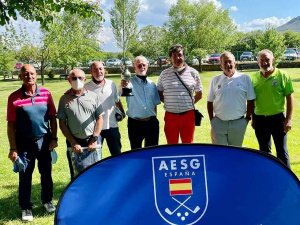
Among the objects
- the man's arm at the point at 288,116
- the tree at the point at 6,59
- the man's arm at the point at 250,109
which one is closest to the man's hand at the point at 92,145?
the man's arm at the point at 250,109

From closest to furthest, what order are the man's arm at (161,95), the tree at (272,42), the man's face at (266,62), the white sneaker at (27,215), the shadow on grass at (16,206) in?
the white sneaker at (27,215)
the shadow on grass at (16,206)
the man's face at (266,62)
the man's arm at (161,95)
the tree at (272,42)

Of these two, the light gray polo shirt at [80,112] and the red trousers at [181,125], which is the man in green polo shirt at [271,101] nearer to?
the red trousers at [181,125]

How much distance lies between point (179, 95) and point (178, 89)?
79mm

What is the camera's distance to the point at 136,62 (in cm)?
478

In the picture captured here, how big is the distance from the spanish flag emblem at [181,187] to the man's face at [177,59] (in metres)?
2.61

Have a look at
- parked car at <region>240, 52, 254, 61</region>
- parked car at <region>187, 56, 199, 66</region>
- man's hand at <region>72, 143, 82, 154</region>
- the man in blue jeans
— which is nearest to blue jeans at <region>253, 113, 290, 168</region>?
man's hand at <region>72, 143, 82, 154</region>

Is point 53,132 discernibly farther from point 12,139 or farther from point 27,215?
point 27,215

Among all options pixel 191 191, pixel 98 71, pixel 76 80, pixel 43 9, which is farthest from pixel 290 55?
pixel 191 191

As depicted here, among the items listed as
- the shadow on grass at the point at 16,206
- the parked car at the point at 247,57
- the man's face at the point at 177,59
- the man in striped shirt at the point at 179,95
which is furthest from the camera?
the parked car at the point at 247,57

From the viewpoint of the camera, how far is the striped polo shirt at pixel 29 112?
13.2 feet

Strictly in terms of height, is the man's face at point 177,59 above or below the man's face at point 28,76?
above

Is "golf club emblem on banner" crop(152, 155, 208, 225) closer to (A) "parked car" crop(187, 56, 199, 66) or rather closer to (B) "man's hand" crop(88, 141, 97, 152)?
(B) "man's hand" crop(88, 141, 97, 152)

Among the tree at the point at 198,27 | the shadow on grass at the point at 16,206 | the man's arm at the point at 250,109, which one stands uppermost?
the tree at the point at 198,27

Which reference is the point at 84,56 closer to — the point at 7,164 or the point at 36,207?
the point at 7,164
